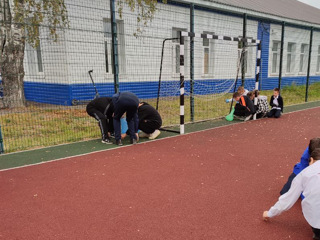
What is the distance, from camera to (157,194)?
3.45m

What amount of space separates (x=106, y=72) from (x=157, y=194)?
4540mm

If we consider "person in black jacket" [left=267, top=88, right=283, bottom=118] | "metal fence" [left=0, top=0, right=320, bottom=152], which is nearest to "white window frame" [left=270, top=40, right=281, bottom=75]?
"metal fence" [left=0, top=0, right=320, bottom=152]

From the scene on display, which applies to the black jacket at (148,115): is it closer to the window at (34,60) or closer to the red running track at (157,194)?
the red running track at (157,194)

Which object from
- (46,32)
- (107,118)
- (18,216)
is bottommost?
(18,216)

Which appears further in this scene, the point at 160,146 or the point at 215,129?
the point at 215,129

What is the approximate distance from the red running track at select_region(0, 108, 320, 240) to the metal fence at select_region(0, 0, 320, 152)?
76.2 inches

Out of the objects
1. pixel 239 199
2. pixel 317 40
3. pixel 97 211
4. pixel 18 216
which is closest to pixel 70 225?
pixel 97 211

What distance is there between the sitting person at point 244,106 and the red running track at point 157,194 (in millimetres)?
2836

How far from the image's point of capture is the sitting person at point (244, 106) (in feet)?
27.2

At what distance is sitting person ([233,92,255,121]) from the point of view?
8297 mm

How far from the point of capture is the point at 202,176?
401 centimetres

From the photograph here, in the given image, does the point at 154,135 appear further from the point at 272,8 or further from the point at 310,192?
the point at 272,8

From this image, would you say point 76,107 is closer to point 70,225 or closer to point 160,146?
point 160,146

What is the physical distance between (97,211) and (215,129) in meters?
4.74
